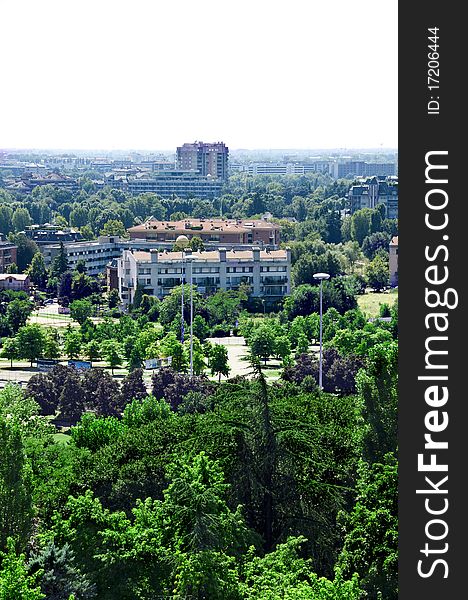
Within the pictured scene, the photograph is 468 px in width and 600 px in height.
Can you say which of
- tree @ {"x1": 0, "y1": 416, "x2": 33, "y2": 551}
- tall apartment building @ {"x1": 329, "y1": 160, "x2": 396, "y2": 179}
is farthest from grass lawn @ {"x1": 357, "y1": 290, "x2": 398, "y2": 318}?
tall apartment building @ {"x1": 329, "y1": 160, "x2": 396, "y2": 179}

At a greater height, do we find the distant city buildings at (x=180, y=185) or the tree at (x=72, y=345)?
the distant city buildings at (x=180, y=185)

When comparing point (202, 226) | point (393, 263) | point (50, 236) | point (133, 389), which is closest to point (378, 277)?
point (393, 263)

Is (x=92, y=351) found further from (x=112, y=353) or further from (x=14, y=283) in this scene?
(x=14, y=283)

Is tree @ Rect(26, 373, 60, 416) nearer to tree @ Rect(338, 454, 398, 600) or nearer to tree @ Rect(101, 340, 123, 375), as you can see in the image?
tree @ Rect(101, 340, 123, 375)

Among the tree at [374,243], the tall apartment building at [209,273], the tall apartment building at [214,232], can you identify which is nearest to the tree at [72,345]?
the tall apartment building at [209,273]

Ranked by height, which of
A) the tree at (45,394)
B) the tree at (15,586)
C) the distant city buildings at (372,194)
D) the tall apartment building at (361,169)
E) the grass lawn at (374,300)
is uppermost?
the tall apartment building at (361,169)

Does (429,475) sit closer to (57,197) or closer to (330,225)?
(330,225)

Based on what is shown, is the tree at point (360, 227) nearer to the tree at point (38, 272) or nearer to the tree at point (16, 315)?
the tree at point (38, 272)
